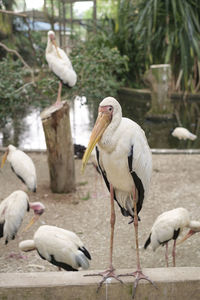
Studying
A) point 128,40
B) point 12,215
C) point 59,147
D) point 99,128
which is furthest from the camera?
point 128,40

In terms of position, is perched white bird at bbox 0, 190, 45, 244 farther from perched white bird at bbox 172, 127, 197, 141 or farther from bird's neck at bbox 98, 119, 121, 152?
perched white bird at bbox 172, 127, 197, 141

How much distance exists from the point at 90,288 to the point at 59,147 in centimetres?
290

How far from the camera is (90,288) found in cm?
225

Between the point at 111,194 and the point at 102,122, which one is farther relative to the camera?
the point at 111,194

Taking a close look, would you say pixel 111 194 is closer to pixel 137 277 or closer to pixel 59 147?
pixel 137 277

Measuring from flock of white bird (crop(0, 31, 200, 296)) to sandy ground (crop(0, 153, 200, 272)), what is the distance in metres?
0.26

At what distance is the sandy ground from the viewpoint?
3.62 meters

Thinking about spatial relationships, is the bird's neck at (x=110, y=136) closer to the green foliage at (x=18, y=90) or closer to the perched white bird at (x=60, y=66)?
the perched white bird at (x=60, y=66)

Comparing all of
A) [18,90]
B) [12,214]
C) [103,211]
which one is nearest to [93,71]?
[18,90]

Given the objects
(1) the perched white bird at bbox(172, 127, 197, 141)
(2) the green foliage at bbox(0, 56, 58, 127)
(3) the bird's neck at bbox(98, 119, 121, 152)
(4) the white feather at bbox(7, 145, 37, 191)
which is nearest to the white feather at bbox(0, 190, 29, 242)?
(4) the white feather at bbox(7, 145, 37, 191)

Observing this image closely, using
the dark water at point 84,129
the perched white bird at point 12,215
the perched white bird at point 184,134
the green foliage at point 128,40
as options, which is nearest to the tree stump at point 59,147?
the perched white bird at point 12,215

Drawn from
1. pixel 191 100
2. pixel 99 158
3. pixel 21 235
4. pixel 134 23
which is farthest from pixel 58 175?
pixel 134 23

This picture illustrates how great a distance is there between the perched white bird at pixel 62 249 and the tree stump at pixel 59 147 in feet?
6.31

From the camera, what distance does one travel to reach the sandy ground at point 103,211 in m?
3.62
